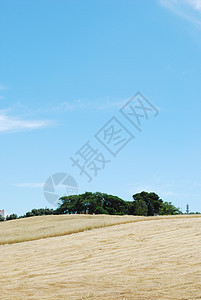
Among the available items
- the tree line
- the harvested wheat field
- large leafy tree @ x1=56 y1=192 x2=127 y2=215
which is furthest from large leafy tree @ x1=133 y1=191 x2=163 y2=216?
the harvested wheat field

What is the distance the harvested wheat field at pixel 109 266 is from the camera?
287 inches

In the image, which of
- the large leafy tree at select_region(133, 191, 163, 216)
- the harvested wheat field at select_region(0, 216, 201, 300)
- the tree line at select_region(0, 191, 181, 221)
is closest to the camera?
the harvested wheat field at select_region(0, 216, 201, 300)

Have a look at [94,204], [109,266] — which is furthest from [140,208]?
[109,266]

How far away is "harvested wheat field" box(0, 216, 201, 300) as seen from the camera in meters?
7.28

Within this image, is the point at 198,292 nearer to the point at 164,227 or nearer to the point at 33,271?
the point at 33,271

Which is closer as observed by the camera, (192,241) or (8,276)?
(8,276)

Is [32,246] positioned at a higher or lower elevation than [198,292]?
higher

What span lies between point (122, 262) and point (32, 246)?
438 centimetres

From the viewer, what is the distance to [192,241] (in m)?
11.9

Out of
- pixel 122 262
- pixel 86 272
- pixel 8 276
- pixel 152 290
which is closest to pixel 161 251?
pixel 122 262

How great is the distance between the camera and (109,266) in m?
9.55

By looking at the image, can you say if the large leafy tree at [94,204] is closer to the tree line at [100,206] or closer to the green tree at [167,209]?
the tree line at [100,206]

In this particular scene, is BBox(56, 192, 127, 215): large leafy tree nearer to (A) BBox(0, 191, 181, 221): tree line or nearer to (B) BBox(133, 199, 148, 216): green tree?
(A) BBox(0, 191, 181, 221): tree line

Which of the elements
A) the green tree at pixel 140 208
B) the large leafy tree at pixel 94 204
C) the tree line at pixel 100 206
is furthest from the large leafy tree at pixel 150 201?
the large leafy tree at pixel 94 204
